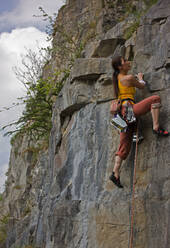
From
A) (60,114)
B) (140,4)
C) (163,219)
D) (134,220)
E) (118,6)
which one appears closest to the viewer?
(163,219)

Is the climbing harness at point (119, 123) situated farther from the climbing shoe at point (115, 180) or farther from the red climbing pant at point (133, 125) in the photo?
the climbing shoe at point (115, 180)

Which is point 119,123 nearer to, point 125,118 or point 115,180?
point 125,118

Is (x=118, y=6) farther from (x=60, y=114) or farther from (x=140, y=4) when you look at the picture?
(x=60, y=114)

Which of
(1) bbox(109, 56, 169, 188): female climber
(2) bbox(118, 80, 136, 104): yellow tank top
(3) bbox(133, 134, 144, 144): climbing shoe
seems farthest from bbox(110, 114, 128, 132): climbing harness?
(2) bbox(118, 80, 136, 104): yellow tank top

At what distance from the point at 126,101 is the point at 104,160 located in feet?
4.82

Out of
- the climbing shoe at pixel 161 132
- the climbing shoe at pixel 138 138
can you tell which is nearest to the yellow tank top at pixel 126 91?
the climbing shoe at pixel 138 138

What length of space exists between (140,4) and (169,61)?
5120 mm

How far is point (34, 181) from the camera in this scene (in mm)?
14391

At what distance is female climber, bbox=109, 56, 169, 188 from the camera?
6.65 metres

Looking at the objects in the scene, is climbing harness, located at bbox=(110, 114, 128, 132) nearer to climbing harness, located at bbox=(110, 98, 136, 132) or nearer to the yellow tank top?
climbing harness, located at bbox=(110, 98, 136, 132)

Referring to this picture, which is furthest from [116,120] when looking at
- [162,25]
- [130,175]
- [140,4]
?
[140,4]

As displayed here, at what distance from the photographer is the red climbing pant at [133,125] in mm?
6680

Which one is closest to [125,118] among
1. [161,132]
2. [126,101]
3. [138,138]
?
[126,101]

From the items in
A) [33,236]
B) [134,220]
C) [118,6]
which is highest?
[118,6]
